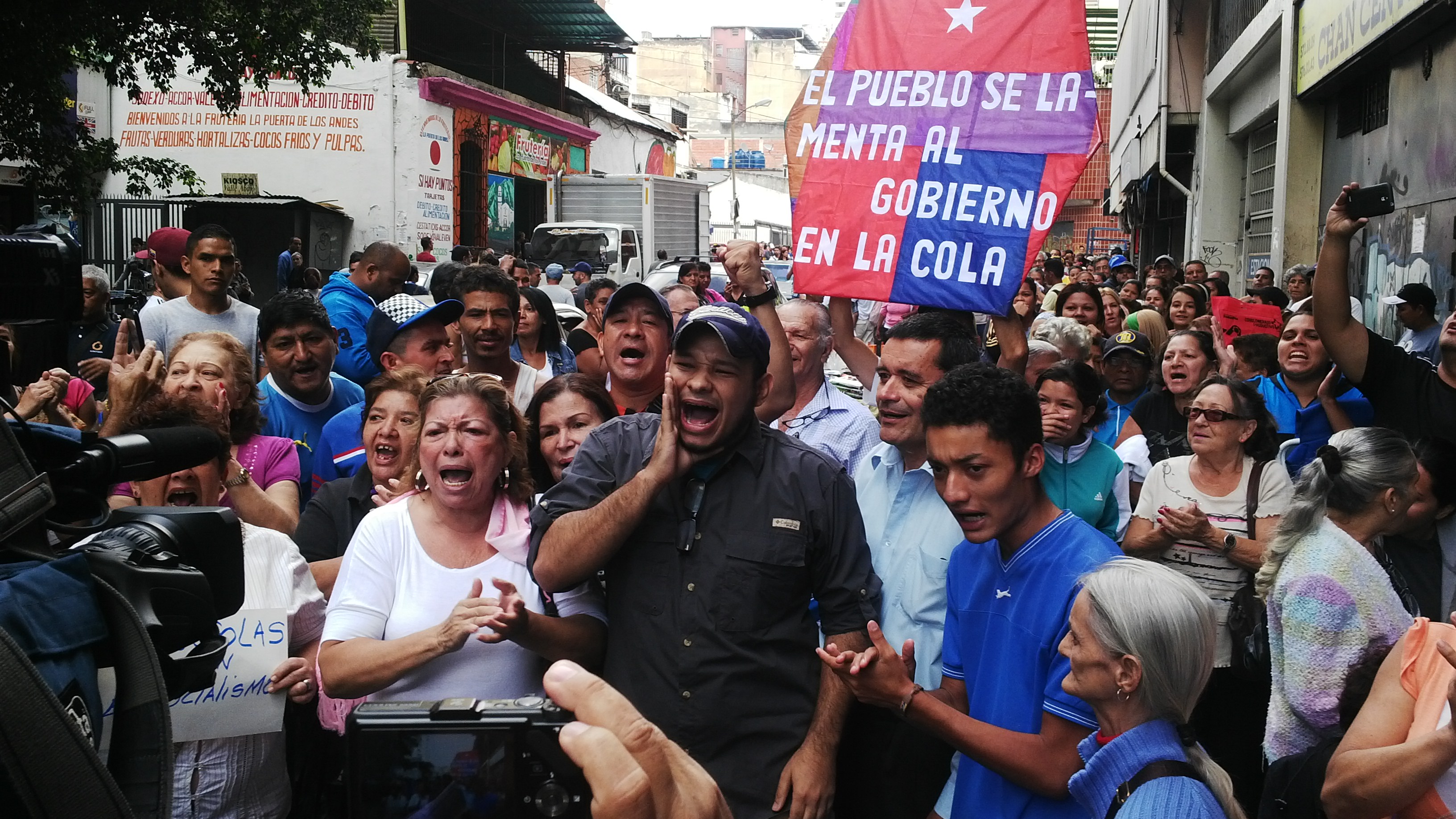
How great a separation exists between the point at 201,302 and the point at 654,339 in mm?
3469

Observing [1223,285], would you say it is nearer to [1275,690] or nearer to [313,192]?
[1275,690]

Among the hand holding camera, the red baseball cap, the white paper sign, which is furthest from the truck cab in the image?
the hand holding camera

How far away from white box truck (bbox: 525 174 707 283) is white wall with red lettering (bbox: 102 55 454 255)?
3.32 m

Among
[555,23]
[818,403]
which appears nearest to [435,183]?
[555,23]

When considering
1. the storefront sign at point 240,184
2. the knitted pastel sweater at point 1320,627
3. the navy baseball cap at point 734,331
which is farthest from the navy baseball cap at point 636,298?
the storefront sign at point 240,184

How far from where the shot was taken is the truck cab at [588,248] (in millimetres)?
24281

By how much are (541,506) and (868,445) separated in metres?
1.98

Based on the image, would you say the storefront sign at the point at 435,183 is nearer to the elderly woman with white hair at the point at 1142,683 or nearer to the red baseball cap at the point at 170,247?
the red baseball cap at the point at 170,247

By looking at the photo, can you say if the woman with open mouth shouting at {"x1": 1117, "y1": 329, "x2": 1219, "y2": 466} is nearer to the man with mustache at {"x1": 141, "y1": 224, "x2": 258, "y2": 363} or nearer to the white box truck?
the man with mustache at {"x1": 141, "y1": 224, "x2": 258, "y2": 363}

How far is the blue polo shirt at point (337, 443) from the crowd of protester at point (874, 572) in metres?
0.01

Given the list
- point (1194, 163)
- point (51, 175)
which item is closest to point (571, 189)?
point (1194, 163)

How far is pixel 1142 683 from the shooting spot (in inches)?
101

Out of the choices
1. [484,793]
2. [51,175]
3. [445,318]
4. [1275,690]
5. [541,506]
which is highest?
[51,175]

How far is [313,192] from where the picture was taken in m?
26.5
